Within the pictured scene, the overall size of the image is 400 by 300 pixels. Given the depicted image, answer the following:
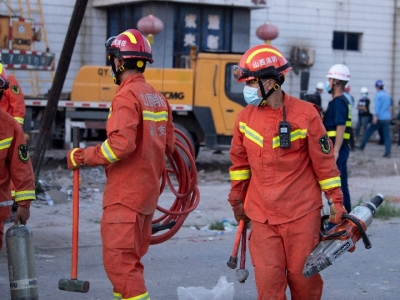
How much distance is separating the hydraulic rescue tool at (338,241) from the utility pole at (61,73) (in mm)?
5525

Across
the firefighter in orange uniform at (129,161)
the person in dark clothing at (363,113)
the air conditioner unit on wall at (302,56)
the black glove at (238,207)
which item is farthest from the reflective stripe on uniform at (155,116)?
the air conditioner unit on wall at (302,56)

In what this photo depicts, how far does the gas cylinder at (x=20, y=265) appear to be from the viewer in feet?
17.7

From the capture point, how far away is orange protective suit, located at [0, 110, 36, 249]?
5414 mm

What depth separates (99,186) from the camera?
1325 cm

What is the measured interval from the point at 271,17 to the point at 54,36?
7174 mm

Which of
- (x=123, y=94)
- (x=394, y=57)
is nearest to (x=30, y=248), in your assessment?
(x=123, y=94)

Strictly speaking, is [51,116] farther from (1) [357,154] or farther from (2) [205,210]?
(1) [357,154]

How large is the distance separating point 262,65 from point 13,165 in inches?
73.3

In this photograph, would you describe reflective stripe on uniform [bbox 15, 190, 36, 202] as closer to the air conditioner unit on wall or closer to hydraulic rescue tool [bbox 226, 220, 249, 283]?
hydraulic rescue tool [bbox 226, 220, 249, 283]

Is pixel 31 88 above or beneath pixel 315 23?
beneath

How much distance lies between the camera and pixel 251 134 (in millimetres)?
4879

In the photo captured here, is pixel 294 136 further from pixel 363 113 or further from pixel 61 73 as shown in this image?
pixel 363 113

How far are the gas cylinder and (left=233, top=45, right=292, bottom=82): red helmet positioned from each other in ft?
6.18

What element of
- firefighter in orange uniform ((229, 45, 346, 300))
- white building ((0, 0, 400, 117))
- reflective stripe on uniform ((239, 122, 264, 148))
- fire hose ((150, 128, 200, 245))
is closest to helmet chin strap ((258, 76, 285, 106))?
firefighter in orange uniform ((229, 45, 346, 300))
